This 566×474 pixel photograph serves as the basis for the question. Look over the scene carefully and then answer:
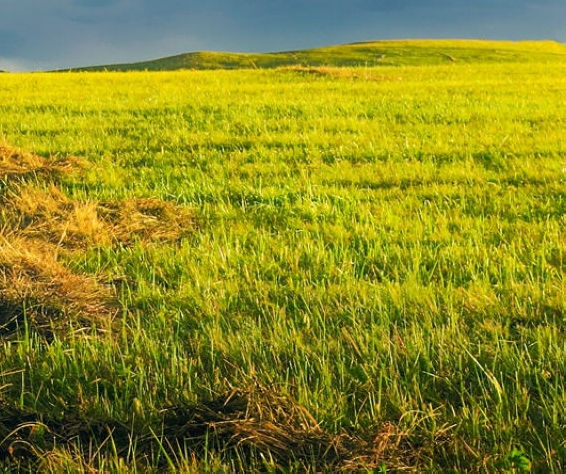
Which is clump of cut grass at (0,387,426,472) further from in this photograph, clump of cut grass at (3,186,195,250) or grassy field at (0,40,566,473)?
clump of cut grass at (3,186,195,250)

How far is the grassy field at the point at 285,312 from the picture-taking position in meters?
2.61

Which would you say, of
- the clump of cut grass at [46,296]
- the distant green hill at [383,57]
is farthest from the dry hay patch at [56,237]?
the distant green hill at [383,57]

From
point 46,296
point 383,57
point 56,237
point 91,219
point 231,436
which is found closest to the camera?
point 231,436

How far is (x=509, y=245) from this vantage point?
16.8 ft

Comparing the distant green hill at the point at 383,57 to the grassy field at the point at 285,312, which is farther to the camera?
the distant green hill at the point at 383,57

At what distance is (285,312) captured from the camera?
12.7ft

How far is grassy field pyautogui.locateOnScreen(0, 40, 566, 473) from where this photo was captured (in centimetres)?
261

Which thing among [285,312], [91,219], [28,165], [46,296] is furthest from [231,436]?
[28,165]

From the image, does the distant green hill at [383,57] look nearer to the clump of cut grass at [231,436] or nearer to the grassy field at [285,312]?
the grassy field at [285,312]

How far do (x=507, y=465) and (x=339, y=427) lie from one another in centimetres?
69

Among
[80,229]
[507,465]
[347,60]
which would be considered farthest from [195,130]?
[347,60]

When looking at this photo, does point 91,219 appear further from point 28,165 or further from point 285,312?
point 28,165

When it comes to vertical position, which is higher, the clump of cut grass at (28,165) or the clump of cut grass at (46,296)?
the clump of cut grass at (28,165)

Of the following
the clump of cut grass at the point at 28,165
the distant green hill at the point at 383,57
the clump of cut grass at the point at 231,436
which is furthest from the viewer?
the distant green hill at the point at 383,57
